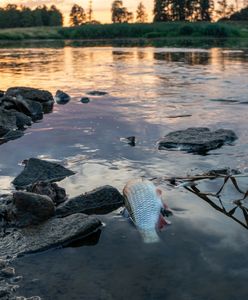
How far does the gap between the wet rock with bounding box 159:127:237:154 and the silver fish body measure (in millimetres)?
3608

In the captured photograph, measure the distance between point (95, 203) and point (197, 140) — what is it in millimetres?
3950

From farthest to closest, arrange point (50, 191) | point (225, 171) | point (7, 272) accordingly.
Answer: point (225, 171), point (50, 191), point (7, 272)

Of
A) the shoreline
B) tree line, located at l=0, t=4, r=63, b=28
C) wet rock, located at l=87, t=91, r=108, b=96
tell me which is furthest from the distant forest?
wet rock, located at l=87, t=91, r=108, b=96

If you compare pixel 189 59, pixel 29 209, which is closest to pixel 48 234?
→ pixel 29 209

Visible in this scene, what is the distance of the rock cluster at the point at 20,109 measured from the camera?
39.1 ft

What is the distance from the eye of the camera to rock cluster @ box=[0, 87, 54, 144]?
11.9 meters

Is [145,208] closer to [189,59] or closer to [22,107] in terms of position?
[22,107]

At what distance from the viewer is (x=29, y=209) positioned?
245 inches

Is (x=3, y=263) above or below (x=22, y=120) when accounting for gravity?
below

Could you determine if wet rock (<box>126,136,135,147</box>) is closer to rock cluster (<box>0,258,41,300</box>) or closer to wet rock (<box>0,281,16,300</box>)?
rock cluster (<box>0,258,41,300</box>)

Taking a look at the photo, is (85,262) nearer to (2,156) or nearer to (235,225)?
(235,225)

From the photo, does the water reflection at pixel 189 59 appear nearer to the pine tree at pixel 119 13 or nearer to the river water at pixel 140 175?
the river water at pixel 140 175

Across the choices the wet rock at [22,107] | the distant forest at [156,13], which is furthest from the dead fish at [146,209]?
the distant forest at [156,13]

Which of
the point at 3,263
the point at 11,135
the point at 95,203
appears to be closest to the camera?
the point at 3,263
